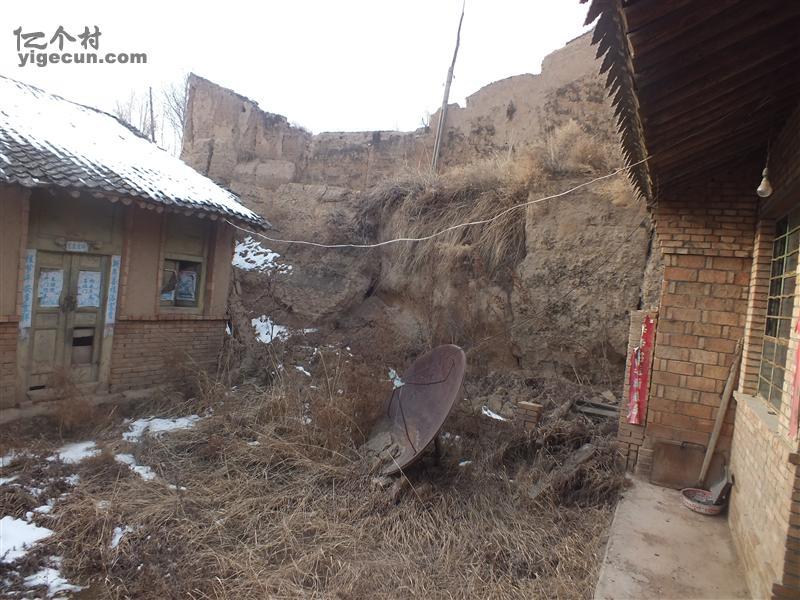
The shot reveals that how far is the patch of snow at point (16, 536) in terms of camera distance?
4039mm

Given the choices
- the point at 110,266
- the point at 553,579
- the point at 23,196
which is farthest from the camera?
the point at 110,266

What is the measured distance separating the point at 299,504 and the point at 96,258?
5.30 m

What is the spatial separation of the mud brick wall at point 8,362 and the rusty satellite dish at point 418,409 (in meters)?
4.85

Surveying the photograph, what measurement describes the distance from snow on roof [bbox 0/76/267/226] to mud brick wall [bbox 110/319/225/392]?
2.16 meters

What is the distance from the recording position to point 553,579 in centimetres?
373

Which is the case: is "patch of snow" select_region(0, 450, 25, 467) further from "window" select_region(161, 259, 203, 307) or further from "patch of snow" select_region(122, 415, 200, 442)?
"window" select_region(161, 259, 203, 307)

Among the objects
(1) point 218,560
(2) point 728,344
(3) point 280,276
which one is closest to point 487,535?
(1) point 218,560

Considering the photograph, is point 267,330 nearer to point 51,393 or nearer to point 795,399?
point 51,393

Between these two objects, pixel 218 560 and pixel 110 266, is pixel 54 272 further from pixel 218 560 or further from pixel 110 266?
pixel 218 560

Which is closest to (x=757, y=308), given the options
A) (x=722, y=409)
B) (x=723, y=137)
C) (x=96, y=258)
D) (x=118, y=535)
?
(x=722, y=409)

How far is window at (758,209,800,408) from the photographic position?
3.54 meters

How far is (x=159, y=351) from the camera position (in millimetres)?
8531

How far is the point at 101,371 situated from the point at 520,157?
868 centimetres

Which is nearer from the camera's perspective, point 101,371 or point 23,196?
point 23,196
